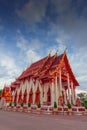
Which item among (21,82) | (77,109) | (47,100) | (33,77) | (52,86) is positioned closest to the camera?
(77,109)

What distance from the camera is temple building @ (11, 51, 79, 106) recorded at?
2748cm

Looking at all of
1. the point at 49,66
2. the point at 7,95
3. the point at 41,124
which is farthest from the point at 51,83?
the point at 7,95

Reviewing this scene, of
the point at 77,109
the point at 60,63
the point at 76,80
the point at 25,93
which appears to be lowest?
the point at 77,109

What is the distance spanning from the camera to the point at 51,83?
1088 inches

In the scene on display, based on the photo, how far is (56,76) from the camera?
91.5 ft

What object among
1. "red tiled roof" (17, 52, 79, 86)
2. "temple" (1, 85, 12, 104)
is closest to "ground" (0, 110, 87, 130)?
"red tiled roof" (17, 52, 79, 86)

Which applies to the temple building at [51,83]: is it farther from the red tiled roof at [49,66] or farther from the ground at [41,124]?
the ground at [41,124]

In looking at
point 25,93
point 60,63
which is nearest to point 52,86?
point 60,63

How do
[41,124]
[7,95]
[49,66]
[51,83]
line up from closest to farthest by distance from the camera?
[41,124], [51,83], [49,66], [7,95]

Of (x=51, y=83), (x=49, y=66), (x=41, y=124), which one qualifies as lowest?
(x=41, y=124)

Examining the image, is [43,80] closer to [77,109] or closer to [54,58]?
[54,58]

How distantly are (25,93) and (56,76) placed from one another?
31.7 feet

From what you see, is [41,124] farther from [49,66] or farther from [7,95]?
Answer: [7,95]

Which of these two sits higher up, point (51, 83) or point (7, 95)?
point (51, 83)
